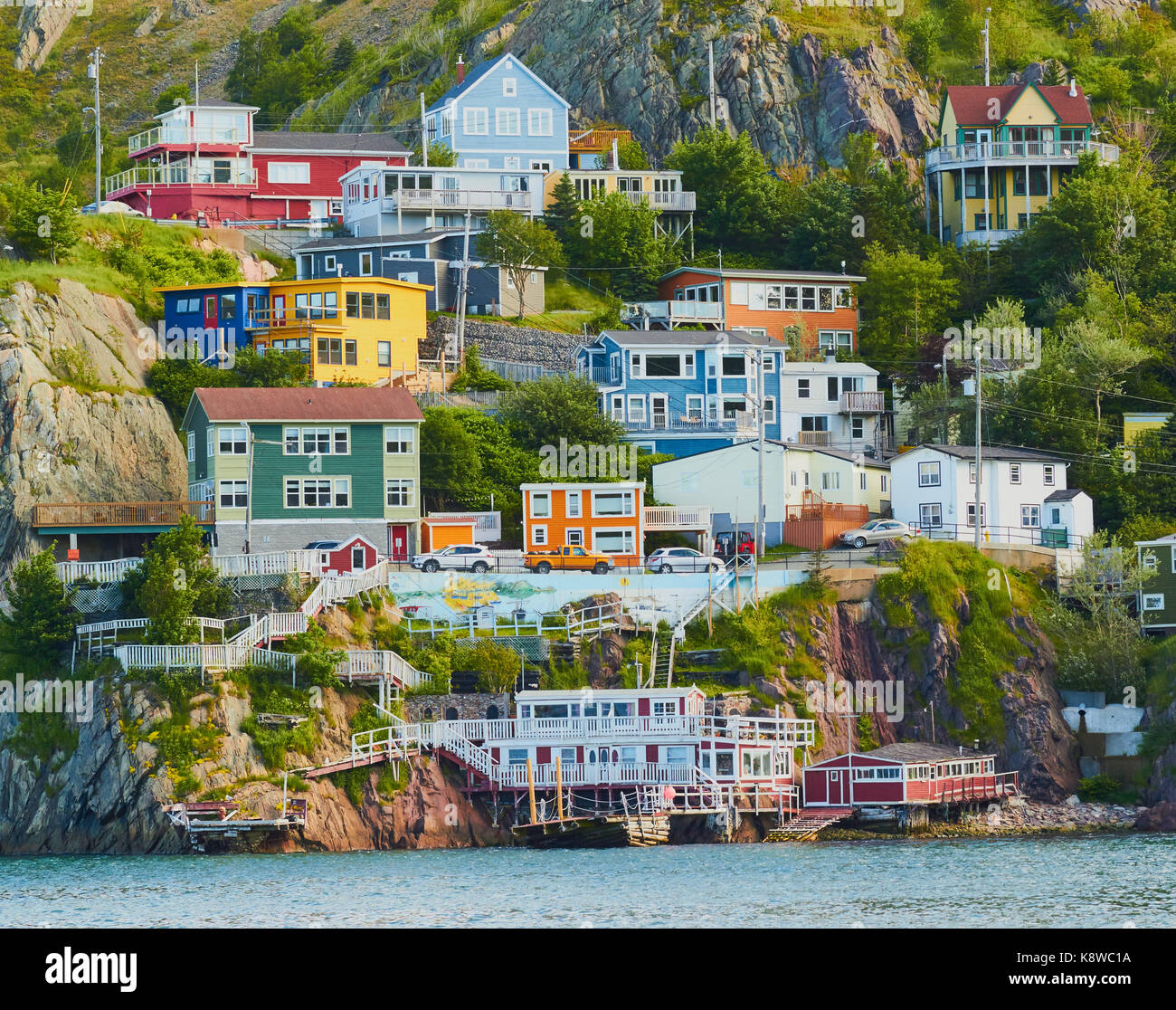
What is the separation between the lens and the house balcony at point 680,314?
10281 cm

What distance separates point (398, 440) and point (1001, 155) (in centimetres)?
4527

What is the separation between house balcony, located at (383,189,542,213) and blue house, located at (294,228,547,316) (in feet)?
15.7

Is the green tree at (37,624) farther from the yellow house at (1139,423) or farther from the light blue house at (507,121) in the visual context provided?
the light blue house at (507,121)

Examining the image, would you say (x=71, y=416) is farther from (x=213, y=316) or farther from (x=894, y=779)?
(x=894, y=779)

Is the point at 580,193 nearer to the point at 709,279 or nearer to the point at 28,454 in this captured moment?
the point at 709,279

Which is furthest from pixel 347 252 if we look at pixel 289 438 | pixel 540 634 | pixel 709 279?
pixel 540 634

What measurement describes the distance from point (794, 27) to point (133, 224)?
136 ft

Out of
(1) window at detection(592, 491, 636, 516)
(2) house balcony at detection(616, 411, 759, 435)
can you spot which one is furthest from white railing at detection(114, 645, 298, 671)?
(2) house balcony at detection(616, 411, 759, 435)

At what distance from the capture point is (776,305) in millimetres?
104188

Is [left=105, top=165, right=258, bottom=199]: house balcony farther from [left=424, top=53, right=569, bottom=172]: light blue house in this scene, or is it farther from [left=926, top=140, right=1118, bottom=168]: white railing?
[left=926, top=140, right=1118, bottom=168]: white railing

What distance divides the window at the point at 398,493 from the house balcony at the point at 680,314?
1007 inches

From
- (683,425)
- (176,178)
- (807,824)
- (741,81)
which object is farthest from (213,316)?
(807,824)
